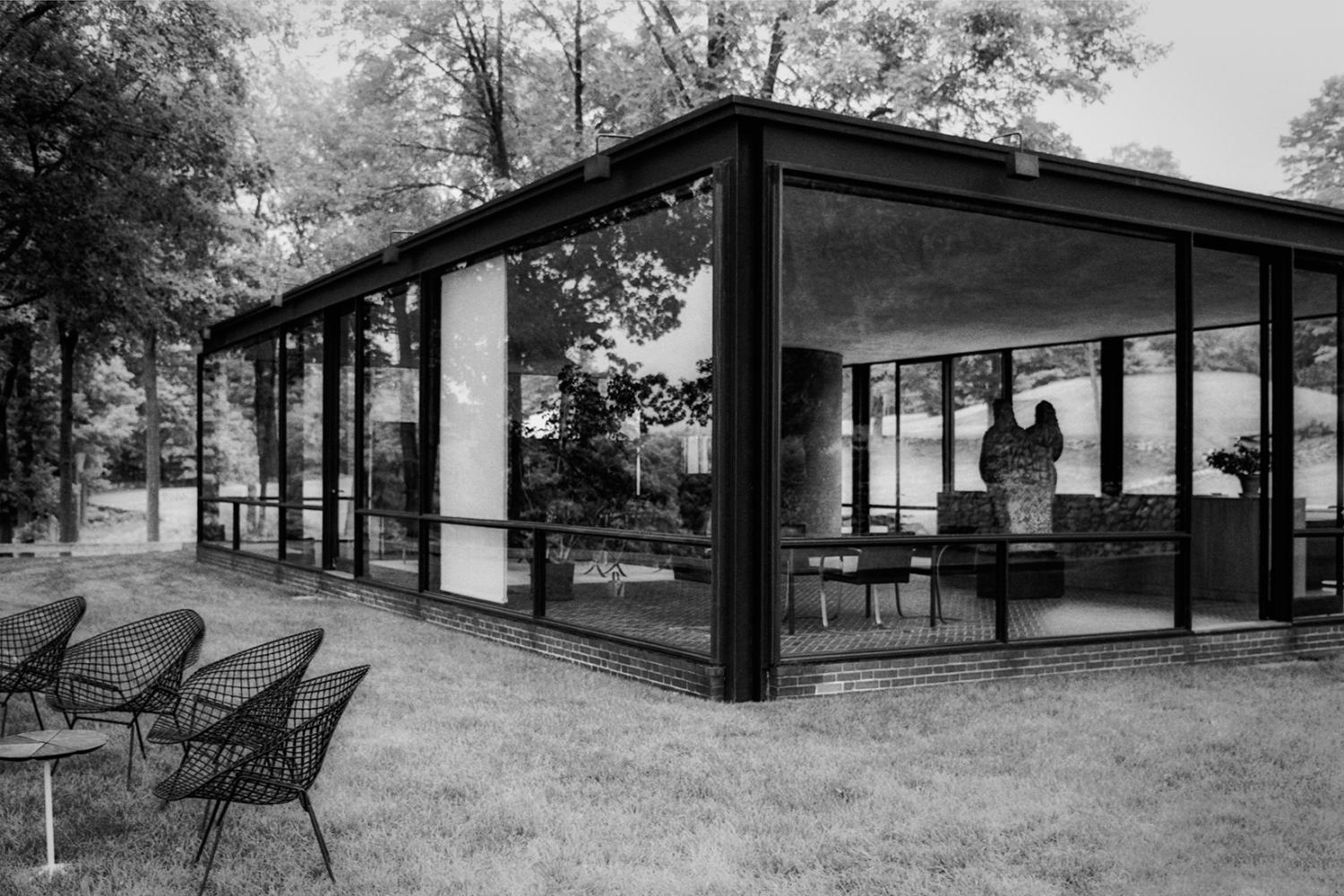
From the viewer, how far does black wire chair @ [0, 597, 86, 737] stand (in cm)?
567

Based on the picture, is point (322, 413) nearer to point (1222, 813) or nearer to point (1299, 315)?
point (1299, 315)

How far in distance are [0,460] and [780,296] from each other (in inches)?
770

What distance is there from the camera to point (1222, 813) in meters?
4.66

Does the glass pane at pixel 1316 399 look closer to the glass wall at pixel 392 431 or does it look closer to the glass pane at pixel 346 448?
the glass wall at pixel 392 431

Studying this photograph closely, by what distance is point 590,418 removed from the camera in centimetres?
843

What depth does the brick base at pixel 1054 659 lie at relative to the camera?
684cm

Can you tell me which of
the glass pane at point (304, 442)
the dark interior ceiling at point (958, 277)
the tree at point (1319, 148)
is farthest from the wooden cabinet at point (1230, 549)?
the tree at point (1319, 148)

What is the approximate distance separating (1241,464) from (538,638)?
614 centimetres

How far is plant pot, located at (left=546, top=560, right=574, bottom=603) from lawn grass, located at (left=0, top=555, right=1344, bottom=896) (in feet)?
3.41

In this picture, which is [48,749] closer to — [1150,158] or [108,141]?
[108,141]

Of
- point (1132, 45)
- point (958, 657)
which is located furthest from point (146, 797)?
point (1132, 45)

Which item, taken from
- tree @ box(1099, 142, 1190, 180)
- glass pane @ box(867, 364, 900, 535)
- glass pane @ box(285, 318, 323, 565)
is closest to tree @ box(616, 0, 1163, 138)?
glass pane @ box(867, 364, 900, 535)

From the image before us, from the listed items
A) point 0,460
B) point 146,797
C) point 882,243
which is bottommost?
point 146,797

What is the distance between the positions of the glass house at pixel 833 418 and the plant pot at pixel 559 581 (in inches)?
1.3
